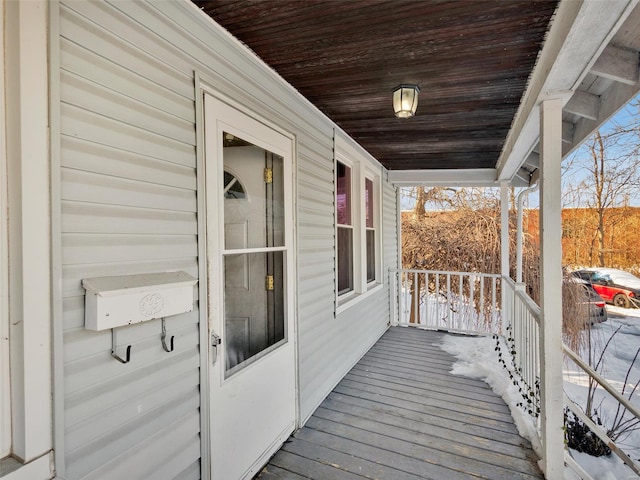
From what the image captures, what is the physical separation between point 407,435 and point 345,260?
75.4 inches

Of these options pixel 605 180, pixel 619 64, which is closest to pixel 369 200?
pixel 619 64

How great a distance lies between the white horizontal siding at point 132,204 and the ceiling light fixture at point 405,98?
1131 millimetres

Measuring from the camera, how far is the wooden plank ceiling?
1.60 metres

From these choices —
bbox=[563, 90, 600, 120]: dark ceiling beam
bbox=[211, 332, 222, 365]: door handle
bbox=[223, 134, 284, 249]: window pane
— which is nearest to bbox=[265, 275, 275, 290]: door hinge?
bbox=[223, 134, 284, 249]: window pane

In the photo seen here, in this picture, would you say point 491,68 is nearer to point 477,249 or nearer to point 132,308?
point 132,308

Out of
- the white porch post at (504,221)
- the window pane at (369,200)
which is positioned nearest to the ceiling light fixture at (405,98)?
the window pane at (369,200)

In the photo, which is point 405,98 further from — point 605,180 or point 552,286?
point 605,180

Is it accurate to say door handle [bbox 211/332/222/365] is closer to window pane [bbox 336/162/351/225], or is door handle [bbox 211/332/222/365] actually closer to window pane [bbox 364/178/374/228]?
window pane [bbox 336/162/351/225]

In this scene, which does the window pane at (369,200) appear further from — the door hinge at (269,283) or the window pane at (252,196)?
the door hinge at (269,283)

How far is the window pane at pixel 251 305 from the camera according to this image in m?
1.98

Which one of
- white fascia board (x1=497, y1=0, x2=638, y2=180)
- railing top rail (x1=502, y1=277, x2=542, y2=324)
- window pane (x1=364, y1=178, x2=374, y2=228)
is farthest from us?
window pane (x1=364, y1=178, x2=374, y2=228)

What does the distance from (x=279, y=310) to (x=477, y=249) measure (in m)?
6.12

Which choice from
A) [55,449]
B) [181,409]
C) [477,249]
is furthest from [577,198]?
[55,449]

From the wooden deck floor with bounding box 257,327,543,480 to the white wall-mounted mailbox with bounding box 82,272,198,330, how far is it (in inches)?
56.1
